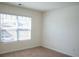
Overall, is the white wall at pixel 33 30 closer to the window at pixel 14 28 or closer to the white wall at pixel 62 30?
the window at pixel 14 28

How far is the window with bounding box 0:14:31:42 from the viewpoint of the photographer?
3309 millimetres

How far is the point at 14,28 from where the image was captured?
11.9 ft

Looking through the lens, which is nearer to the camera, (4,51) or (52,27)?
(4,51)

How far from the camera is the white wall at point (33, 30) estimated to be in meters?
3.30

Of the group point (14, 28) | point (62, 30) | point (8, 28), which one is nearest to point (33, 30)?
point (14, 28)

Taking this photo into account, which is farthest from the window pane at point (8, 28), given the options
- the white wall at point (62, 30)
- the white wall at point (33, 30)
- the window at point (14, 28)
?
the white wall at point (62, 30)

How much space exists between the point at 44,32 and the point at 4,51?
2292mm

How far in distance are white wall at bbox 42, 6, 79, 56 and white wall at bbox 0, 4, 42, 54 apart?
361 millimetres

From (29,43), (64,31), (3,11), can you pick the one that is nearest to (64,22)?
(64,31)

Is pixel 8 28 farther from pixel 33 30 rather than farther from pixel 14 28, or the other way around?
pixel 33 30

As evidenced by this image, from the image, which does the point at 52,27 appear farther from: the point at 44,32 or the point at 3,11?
the point at 3,11

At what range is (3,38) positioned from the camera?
3.30 meters

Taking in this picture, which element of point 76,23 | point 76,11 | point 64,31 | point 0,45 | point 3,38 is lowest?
point 0,45

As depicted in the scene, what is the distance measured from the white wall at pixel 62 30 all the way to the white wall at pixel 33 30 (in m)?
0.36
